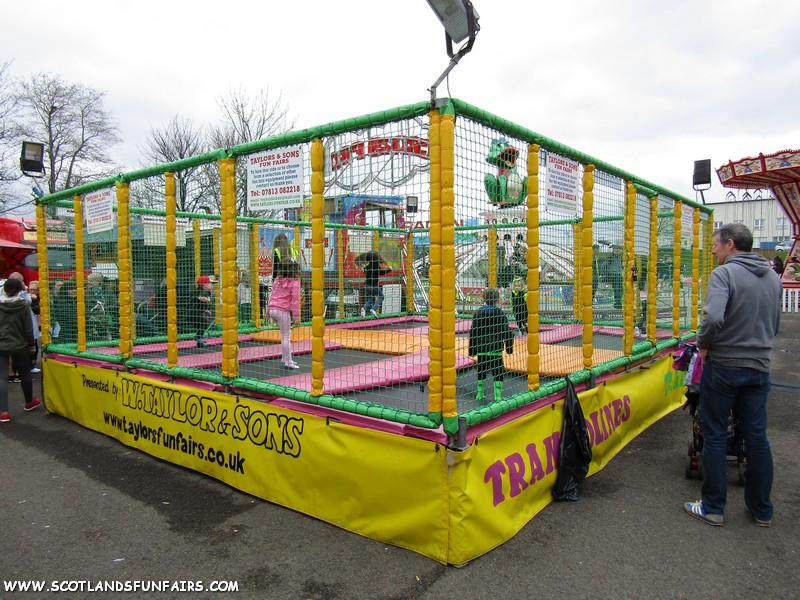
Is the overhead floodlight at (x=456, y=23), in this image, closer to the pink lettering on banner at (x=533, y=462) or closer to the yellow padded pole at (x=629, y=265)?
the pink lettering on banner at (x=533, y=462)

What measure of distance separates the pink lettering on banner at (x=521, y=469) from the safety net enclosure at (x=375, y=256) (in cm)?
34

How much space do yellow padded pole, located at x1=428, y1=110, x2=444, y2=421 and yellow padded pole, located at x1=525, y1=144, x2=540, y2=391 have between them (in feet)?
3.15

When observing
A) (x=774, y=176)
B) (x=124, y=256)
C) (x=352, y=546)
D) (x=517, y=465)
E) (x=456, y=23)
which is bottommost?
(x=352, y=546)

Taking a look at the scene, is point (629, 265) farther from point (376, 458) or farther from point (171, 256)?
point (171, 256)

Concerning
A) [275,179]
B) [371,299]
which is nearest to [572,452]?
[275,179]

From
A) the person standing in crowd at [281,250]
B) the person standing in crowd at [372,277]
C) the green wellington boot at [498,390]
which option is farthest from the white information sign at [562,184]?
the person standing in crowd at [372,277]

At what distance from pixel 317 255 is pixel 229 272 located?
3.53 ft

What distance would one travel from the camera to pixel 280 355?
22.0 feet

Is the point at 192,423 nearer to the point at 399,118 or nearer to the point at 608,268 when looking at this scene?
the point at 399,118

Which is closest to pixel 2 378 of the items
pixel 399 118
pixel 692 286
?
pixel 399 118

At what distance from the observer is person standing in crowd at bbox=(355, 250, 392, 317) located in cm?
802

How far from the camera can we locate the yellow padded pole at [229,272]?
410cm

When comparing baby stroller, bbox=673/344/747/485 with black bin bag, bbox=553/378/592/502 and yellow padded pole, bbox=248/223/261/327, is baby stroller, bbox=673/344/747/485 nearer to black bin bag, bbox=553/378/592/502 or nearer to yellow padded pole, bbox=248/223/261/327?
black bin bag, bbox=553/378/592/502

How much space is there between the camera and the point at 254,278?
7766mm
